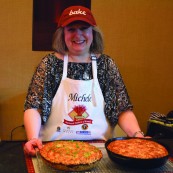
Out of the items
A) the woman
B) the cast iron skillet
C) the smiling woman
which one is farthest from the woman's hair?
the smiling woman

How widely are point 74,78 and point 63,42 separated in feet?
0.74

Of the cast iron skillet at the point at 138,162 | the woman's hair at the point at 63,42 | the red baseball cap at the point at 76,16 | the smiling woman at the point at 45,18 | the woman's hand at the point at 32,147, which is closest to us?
the cast iron skillet at the point at 138,162

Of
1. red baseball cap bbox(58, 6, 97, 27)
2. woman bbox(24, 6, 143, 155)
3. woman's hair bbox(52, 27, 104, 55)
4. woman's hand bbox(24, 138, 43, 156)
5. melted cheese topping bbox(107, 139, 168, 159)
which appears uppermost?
red baseball cap bbox(58, 6, 97, 27)

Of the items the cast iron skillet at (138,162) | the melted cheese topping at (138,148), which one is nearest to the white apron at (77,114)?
the melted cheese topping at (138,148)

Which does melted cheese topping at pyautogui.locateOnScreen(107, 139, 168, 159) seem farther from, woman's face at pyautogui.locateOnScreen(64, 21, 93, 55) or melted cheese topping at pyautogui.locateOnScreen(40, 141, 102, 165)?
woman's face at pyautogui.locateOnScreen(64, 21, 93, 55)

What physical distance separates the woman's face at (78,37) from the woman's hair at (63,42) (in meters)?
0.06

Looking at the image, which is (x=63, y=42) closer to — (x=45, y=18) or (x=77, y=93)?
(x=77, y=93)

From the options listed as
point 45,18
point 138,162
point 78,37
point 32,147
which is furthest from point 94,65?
point 45,18

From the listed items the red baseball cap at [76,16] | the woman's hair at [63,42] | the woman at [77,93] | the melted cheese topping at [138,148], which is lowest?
the melted cheese topping at [138,148]

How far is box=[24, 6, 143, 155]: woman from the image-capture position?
1.51m

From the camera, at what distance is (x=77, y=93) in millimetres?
1552

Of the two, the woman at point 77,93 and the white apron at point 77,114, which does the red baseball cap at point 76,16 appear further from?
the white apron at point 77,114

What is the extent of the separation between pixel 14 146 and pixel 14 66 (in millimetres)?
1527

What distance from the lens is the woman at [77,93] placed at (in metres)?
1.51
